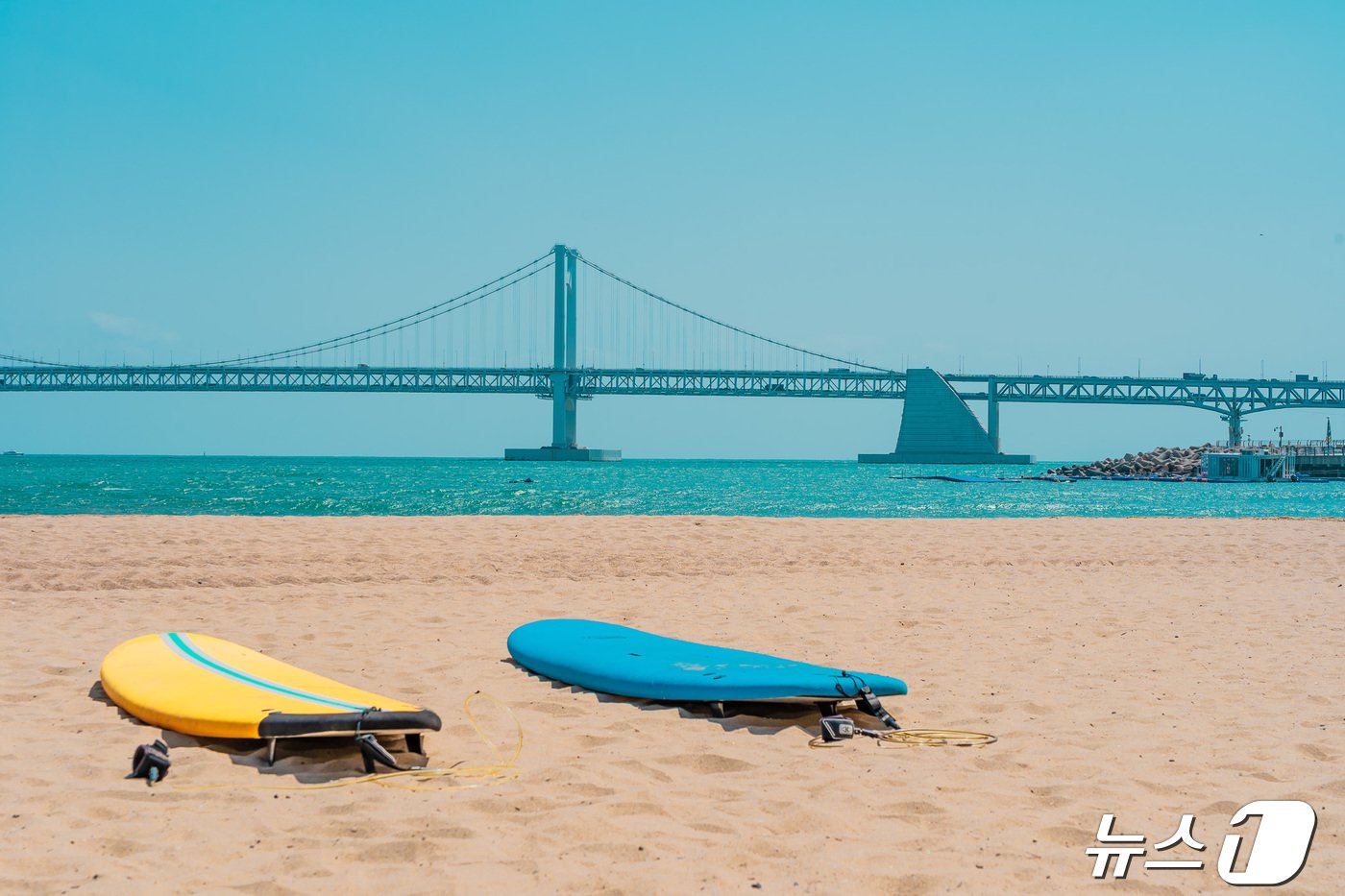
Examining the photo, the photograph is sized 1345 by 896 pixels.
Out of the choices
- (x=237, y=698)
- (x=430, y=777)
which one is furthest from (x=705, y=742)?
(x=237, y=698)

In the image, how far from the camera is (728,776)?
329 centimetres

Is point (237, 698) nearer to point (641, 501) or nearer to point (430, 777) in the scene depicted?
point (430, 777)

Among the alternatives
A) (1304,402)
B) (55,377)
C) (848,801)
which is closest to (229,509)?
(848,801)

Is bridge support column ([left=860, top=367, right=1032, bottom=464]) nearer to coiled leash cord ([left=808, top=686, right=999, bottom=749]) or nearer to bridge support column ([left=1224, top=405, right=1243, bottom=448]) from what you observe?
bridge support column ([left=1224, top=405, right=1243, bottom=448])

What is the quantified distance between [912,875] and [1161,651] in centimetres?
356

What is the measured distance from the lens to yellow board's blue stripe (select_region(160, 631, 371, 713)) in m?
3.66

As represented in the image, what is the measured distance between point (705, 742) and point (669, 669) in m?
0.72

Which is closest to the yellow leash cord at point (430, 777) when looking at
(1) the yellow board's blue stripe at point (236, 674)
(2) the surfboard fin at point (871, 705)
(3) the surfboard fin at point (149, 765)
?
(3) the surfboard fin at point (149, 765)

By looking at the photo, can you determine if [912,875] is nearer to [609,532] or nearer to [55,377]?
[609,532]

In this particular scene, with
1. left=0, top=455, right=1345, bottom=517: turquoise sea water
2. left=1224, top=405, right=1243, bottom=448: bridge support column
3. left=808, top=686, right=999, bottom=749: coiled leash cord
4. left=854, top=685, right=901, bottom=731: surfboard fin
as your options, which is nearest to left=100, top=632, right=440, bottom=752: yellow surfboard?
left=808, top=686, right=999, bottom=749: coiled leash cord

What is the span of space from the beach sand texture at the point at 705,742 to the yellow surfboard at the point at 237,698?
0.10 metres

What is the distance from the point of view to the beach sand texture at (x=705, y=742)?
2.54 meters

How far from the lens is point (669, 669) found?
4.38 metres

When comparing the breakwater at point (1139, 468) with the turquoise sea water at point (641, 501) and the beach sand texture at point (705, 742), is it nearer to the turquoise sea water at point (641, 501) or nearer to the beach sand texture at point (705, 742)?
the turquoise sea water at point (641, 501)
